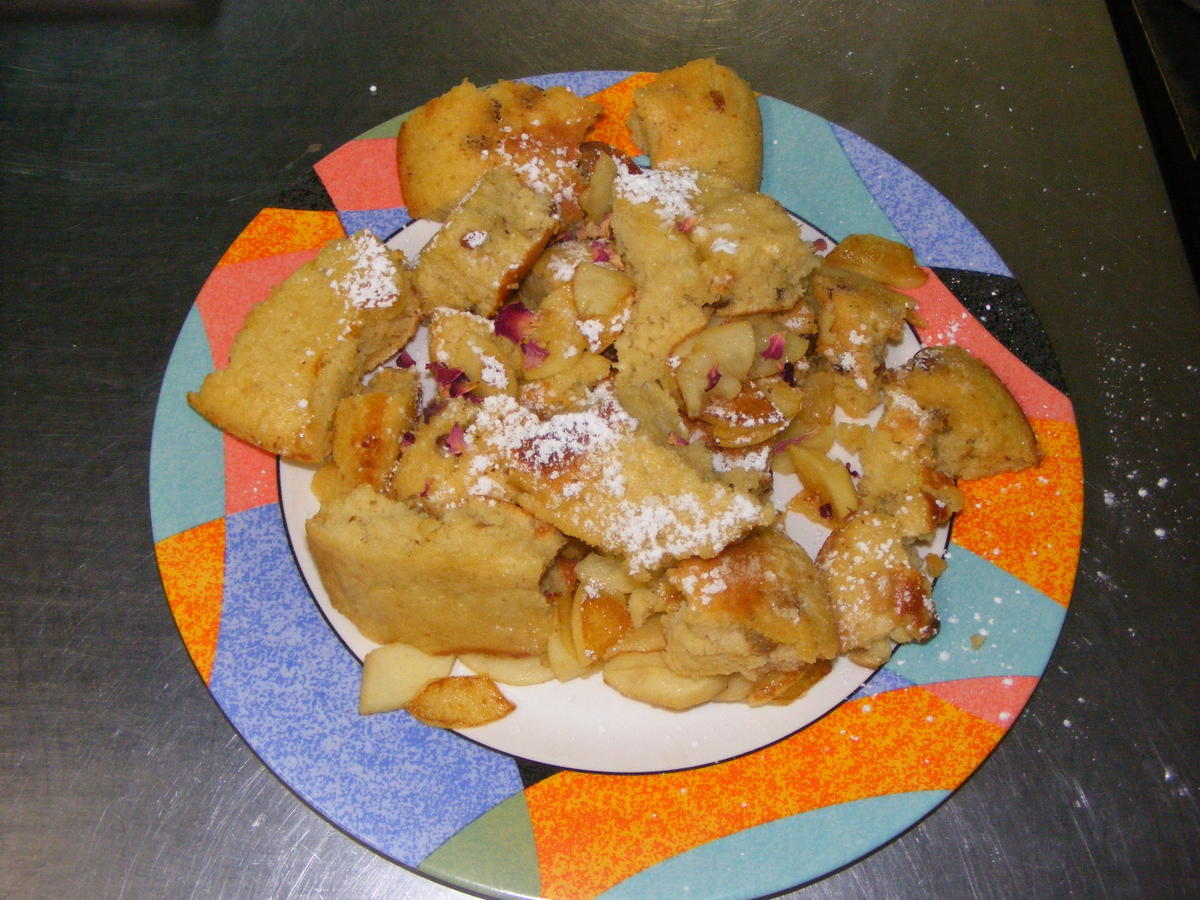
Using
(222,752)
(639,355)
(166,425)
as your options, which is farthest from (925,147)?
(222,752)

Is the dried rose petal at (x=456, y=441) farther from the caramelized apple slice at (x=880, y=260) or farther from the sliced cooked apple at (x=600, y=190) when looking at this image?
the caramelized apple slice at (x=880, y=260)

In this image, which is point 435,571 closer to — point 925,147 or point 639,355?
point 639,355

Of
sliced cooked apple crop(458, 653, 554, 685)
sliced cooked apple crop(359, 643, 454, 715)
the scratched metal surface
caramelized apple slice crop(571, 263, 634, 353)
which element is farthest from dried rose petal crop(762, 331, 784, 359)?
the scratched metal surface

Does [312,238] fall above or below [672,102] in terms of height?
below

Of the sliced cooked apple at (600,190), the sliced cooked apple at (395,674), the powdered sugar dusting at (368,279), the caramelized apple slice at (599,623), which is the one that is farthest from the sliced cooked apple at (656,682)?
the sliced cooked apple at (600,190)

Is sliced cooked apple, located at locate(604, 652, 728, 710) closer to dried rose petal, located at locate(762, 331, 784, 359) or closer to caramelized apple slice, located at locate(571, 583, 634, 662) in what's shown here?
caramelized apple slice, located at locate(571, 583, 634, 662)
